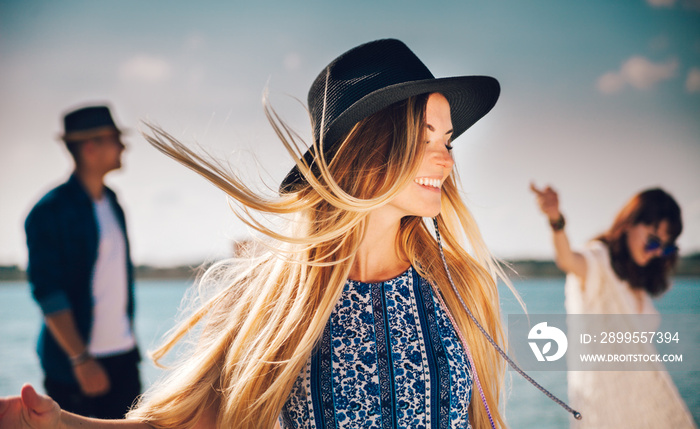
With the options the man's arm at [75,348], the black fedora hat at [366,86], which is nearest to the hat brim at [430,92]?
the black fedora hat at [366,86]

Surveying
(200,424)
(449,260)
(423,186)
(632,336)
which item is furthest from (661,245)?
(200,424)

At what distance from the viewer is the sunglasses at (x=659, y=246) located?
11.6 ft

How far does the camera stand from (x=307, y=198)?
63.4 inches

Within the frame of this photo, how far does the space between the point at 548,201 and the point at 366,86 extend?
207 centimetres

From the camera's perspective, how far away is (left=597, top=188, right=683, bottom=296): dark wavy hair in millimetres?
3445

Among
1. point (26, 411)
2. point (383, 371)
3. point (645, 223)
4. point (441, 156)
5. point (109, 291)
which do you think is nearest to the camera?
point (26, 411)

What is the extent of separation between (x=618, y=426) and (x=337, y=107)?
2.77 meters

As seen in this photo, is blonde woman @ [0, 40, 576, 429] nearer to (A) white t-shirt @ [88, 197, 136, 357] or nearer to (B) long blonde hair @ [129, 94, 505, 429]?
(B) long blonde hair @ [129, 94, 505, 429]

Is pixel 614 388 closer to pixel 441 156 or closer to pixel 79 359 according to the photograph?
pixel 441 156

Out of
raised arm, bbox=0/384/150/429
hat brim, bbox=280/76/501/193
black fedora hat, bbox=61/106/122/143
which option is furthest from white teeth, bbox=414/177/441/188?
black fedora hat, bbox=61/106/122/143

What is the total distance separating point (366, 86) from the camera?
1493 mm

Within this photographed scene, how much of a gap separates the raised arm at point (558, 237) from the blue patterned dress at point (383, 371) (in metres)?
1.89

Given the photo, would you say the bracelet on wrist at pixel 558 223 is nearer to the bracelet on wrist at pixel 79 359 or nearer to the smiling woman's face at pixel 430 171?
the smiling woman's face at pixel 430 171

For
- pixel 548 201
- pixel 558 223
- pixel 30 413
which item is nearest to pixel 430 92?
pixel 30 413
